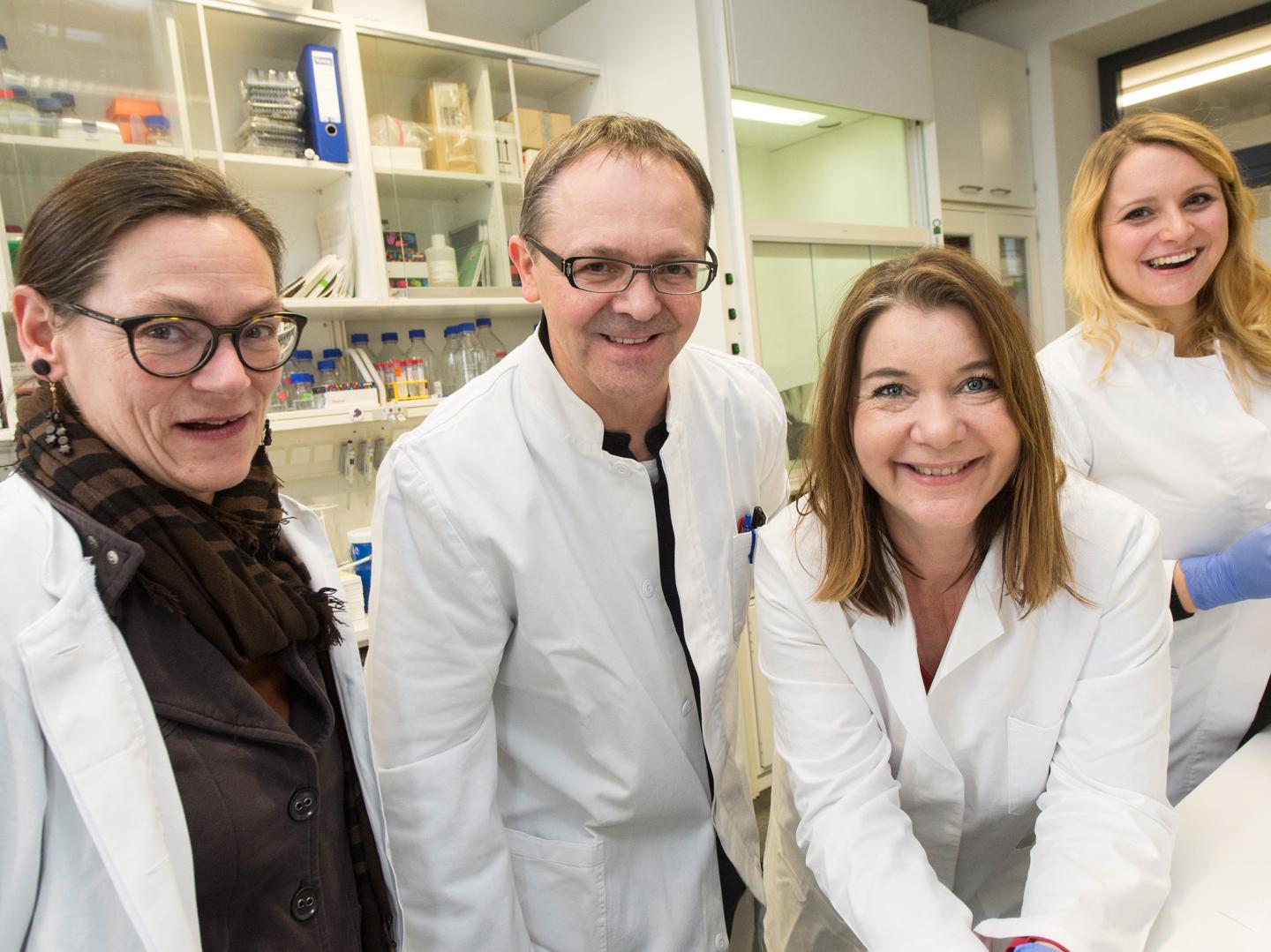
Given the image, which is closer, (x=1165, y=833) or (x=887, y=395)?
(x=1165, y=833)

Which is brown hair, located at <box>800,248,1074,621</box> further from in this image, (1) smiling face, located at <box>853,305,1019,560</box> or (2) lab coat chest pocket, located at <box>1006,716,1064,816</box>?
(2) lab coat chest pocket, located at <box>1006,716,1064,816</box>

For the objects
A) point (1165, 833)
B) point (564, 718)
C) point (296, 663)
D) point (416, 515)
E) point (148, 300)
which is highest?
point (148, 300)

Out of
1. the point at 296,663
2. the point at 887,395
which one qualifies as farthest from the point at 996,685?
the point at 296,663

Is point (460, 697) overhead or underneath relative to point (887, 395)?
underneath

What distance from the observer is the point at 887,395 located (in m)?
1.09

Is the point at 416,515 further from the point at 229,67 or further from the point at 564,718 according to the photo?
the point at 229,67

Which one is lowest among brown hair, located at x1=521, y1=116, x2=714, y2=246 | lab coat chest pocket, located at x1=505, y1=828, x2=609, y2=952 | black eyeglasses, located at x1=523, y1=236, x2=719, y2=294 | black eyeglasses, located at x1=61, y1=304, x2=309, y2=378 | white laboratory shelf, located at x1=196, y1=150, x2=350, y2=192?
lab coat chest pocket, located at x1=505, y1=828, x2=609, y2=952

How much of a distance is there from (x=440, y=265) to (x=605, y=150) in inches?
59.7

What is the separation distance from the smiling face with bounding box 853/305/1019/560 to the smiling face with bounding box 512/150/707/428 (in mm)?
276

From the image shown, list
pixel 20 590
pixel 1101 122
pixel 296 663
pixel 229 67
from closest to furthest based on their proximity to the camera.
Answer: pixel 20 590
pixel 296 663
pixel 229 67
pixel 1101 122

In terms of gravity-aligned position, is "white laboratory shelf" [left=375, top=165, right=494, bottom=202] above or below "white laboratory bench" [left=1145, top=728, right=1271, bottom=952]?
above

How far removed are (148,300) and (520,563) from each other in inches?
20.3

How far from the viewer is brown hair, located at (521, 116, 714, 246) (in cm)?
108

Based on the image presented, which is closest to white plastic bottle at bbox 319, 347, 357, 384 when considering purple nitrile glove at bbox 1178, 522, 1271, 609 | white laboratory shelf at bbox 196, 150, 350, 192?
white laboratory shelf at bbox 196, 150, 350, 192
